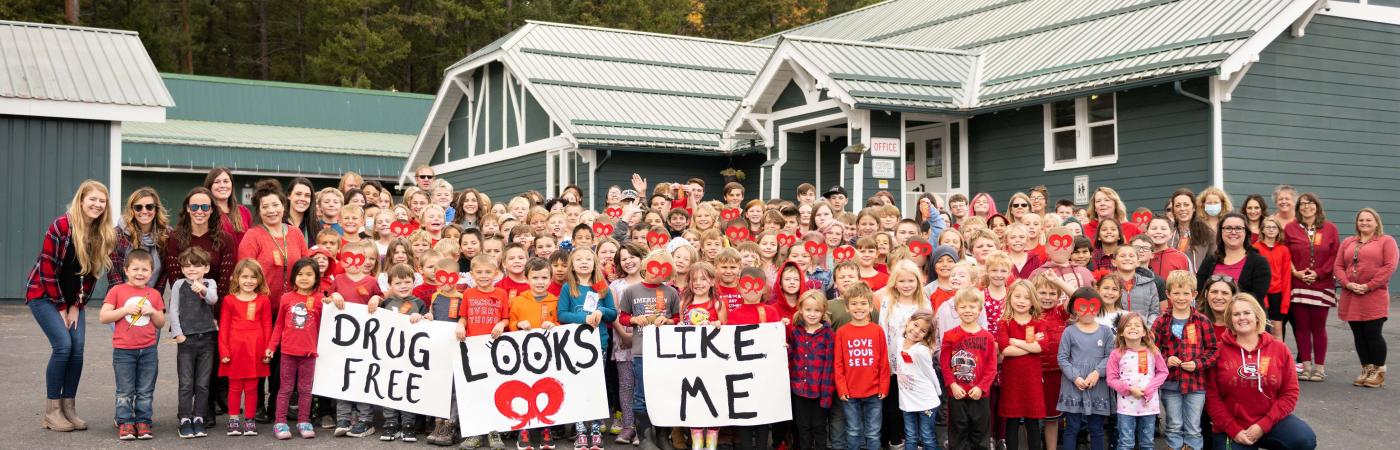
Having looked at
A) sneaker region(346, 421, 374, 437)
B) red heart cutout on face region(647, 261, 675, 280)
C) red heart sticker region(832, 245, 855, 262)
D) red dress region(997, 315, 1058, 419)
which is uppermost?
red heart sticker region(832, 245, 855, 262)

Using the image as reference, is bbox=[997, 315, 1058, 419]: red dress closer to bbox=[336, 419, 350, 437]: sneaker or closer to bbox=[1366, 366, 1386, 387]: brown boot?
bbox=[1366, 366, 1386, 387]: brown boot

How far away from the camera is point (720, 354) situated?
8797 millimetres

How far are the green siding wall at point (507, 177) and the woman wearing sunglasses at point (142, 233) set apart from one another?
15733 mm

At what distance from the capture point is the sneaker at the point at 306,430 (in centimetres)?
879

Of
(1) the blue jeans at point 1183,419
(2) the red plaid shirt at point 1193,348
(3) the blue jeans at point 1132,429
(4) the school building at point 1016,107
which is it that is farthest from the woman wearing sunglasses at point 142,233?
(4) the school building at point 1016,107

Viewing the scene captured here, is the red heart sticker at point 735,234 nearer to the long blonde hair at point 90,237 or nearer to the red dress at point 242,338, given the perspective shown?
the red dress at point 242,338

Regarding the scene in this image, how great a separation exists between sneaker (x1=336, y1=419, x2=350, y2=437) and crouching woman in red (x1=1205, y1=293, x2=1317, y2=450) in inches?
248

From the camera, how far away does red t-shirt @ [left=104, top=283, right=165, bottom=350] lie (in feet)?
27.7

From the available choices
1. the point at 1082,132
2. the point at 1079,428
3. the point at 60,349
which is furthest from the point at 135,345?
the point at 1082,132

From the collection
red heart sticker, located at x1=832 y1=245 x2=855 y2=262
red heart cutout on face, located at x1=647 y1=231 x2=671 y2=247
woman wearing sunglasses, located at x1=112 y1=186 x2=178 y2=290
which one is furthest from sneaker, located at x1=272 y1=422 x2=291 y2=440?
red heart sticker, located at x1=832 y1=245 x2=855 y2=262

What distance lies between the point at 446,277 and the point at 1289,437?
19.9ft

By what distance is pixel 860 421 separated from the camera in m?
8.49

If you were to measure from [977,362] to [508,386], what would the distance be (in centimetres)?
342

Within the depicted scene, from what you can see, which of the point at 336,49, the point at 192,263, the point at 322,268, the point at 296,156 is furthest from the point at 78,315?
the point at 336,49
